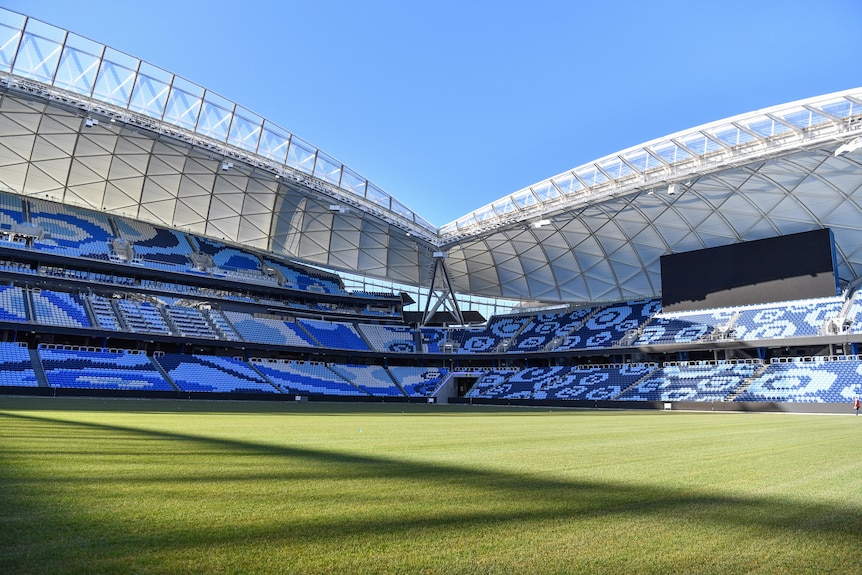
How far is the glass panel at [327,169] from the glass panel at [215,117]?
7400mm

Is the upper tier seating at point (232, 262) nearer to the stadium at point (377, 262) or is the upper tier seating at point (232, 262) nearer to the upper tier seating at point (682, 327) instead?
the stadium at point (377, 262)

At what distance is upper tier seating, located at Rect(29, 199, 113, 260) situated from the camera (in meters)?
49.3

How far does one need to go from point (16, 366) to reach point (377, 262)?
33.0m

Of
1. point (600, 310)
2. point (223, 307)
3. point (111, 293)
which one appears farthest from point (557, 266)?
point (111, 293)

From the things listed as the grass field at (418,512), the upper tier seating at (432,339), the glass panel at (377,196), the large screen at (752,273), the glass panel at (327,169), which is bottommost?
the grass field at (418,512)

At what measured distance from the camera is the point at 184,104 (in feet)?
134

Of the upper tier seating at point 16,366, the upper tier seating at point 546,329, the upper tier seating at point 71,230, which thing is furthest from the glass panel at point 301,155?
the upper tier seating at point 546,329

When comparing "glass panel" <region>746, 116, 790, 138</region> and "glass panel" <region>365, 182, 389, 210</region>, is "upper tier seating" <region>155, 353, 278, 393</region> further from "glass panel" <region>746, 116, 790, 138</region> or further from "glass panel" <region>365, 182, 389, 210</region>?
"glass panel" <region>746, 116, 790, 138</region>

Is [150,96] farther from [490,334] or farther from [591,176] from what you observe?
[490,334]

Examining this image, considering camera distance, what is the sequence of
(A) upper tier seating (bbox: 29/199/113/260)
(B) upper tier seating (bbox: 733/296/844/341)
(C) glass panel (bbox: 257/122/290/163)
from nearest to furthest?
(B) upper tier seating (bbox: 733/296/844/341), (C) glass panel (bbox: 257/122/290/163), (A) upper tier seating (bbox: 29/199/113/260)

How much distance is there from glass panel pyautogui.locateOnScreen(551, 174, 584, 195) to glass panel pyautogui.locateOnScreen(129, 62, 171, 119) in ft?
95.3

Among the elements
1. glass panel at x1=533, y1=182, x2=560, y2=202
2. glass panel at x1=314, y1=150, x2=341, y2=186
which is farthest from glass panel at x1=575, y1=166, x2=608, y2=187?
glass panel at x1=314, y1=150, x2=341, y2=186

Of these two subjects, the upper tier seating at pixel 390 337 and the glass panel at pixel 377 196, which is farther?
the upper tier seating at pixel 390 337

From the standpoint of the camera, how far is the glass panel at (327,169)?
4634 cm
